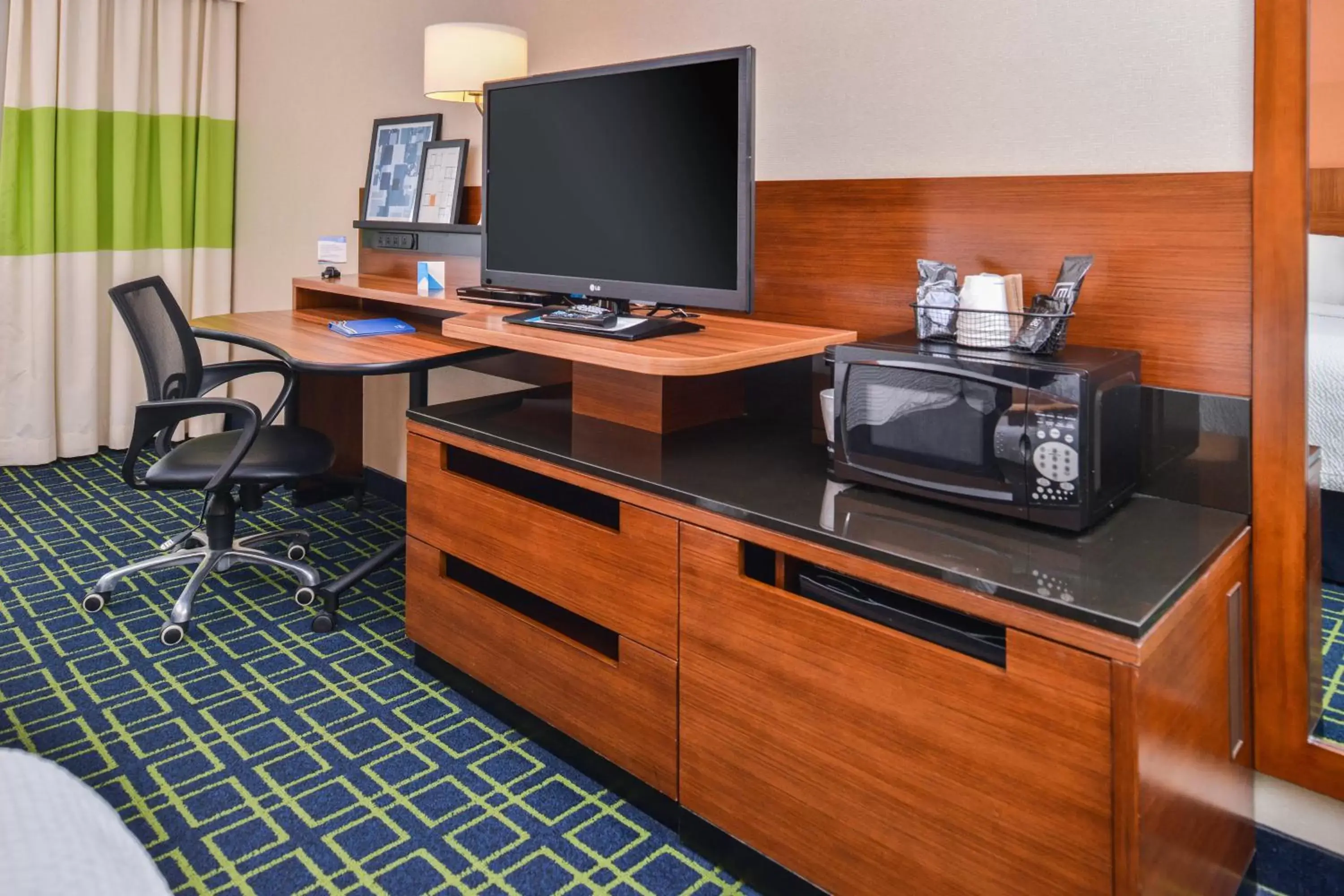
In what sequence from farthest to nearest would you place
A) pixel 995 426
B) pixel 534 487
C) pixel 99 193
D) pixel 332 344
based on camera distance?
1. pixel 99 193
2. pixel 332 344
3. pixel 534 487
4. pixel 995 426

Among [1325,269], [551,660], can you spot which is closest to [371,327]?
Answer: [551,660]

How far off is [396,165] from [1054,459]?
2.37m

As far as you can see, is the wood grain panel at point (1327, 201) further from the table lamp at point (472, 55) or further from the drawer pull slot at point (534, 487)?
the table lamp at point (472, 55)

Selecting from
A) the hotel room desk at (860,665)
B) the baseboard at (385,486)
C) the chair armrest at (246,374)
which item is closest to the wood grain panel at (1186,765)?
the hotel room desk at (860,665)

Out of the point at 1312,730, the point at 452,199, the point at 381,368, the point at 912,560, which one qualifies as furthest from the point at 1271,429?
the point at 452,199

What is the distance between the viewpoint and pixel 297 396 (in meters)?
3.12

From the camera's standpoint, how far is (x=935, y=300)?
1.50 metres

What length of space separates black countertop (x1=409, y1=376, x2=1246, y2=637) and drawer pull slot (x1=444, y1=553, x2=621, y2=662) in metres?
0.30

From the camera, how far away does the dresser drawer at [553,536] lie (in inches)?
58.4

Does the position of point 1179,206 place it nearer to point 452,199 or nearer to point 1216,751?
point 1216,751

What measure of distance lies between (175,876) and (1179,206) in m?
1.82

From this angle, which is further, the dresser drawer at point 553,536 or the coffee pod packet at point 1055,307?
the dresser drawer at point 553,536

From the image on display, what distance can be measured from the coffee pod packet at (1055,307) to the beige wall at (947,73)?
196 mm

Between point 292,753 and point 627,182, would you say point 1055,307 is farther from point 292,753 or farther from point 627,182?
point 292,753
